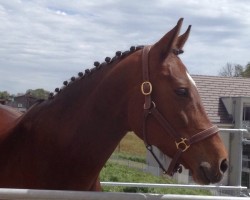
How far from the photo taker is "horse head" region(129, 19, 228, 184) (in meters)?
2.59

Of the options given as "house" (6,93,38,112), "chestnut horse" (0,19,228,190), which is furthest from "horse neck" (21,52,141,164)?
"house" (6,93,38,112)

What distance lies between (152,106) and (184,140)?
28 centimetres

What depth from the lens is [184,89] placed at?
8.90 ft

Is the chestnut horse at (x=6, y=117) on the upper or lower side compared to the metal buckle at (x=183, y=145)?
upper

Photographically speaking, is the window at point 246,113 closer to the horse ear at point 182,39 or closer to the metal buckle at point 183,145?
the horse ear at point 182,39

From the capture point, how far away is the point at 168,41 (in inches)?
112

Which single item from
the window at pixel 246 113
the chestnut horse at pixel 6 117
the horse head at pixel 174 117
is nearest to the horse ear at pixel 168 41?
Answer: the horse head at pixel 174 117

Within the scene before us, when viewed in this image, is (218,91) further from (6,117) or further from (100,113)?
(100,113)

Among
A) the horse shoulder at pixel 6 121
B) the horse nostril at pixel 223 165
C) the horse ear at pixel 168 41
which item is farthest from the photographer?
the horse shoulder at pixel 6 121

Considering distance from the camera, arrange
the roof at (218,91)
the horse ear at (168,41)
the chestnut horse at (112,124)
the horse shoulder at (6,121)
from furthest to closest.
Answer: the roof at (218,91) → the horse shoulder at (6,121) → the horse ear at (168,41) → the chestnut horse at (112,124)

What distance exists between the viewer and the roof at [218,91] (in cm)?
2759

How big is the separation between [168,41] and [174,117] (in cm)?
→ 47

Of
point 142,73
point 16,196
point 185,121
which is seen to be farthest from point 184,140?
point 16,196

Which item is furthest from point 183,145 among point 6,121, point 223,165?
point 6,121
